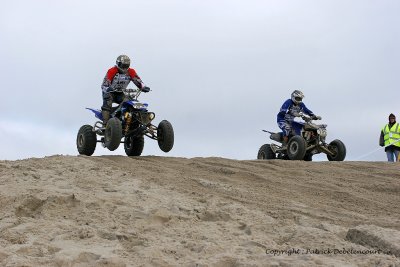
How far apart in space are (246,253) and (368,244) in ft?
3.38

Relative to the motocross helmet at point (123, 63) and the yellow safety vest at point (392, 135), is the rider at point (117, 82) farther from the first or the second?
the yellow safety vest at point (392, 135)

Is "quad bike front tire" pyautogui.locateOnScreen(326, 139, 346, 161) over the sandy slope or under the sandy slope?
over

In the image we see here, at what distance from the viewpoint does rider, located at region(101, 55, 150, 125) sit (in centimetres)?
1029

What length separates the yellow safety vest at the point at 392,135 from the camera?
44.2 ft

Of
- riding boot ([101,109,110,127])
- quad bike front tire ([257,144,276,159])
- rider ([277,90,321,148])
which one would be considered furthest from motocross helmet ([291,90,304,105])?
riding boot ([101,109,110,127])

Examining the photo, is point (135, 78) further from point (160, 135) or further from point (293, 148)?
point (293, 148)

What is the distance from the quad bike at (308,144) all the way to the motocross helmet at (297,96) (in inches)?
11.5

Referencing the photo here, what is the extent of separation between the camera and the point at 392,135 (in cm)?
1354

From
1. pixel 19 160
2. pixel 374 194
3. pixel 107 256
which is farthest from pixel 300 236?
pixel 19 160

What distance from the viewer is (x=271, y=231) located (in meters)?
4.96

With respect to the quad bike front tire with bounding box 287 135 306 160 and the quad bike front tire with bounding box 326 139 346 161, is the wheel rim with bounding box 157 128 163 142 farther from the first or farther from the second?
the quad bike front tire with bounding box 326 139 346 161

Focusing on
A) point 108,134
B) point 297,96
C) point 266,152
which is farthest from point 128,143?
point 297,96

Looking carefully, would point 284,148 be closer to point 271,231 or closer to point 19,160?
point 19,160

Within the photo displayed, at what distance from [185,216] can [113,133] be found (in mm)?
4304
